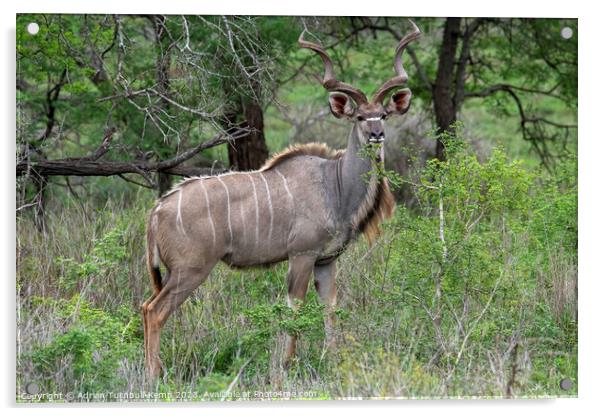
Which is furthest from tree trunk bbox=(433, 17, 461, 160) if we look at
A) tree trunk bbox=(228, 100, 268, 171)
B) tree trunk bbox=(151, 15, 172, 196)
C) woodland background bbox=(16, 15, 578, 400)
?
tree trunk bbox=(151, 15, 172, 196)

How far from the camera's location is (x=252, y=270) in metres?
5.17

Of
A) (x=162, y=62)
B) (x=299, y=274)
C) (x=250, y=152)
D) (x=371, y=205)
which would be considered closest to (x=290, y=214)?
(x=299, y=274)

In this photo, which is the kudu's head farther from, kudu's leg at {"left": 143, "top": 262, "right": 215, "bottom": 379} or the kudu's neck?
kudu's leg at {"left": 143, "top": 262, "right": 215, "bottom": 379}

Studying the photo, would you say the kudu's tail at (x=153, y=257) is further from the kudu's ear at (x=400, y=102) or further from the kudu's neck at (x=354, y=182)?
the kudu's ear at (x=400, y=102)

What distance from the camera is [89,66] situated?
5.75m

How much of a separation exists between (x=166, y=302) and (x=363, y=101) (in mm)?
1233

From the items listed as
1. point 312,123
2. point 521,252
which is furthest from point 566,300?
point 312,123

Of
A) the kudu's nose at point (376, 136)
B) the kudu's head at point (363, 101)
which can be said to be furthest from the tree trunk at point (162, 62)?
the kudu's nose at point (376, 136)

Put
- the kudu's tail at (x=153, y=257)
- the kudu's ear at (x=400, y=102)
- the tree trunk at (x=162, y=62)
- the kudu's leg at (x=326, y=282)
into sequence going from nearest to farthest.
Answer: the kudu's tail at (x=153, y=257), the kudu's ear at (x=400, y=102), the kudu's leg at (x=326, y=282), the tree trunk at (x=162, y=62)

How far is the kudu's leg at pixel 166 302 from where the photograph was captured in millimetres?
4781

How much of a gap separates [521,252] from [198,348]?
60.3 inches

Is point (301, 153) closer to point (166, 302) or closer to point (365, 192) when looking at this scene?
point (365, 192)

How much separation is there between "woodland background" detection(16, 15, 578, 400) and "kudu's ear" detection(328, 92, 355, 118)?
36cm

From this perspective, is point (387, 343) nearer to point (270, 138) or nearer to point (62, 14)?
point (62, 14)
